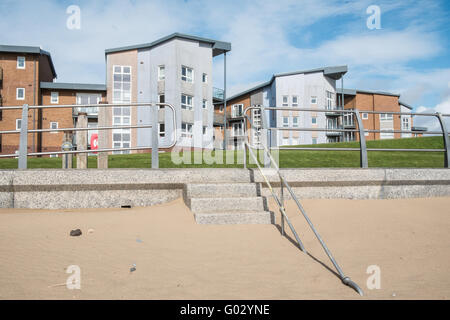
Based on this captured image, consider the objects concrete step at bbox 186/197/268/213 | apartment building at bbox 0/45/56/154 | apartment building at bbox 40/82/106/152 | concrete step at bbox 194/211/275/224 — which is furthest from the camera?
apartment building at bbox 40/82/106/152

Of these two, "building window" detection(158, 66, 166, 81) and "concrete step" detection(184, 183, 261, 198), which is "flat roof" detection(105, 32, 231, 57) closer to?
"building window" detection(158, 66, 166, 81)

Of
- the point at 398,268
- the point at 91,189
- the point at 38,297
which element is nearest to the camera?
the point at 38,297

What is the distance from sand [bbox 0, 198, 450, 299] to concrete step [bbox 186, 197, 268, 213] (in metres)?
0.17

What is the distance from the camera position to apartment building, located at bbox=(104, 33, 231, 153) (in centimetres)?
3077

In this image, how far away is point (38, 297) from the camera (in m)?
2.31

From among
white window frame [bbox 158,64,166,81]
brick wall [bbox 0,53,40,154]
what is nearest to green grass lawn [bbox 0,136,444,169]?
white window frame [bbox 158,64,166,81]

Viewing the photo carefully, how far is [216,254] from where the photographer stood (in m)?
3.25

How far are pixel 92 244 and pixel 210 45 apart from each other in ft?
106

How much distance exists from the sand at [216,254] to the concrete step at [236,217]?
105mm

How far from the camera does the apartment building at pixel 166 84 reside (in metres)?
30.8

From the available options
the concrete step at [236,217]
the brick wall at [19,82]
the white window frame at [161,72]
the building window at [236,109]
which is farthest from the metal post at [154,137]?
the building window at [236,109]
